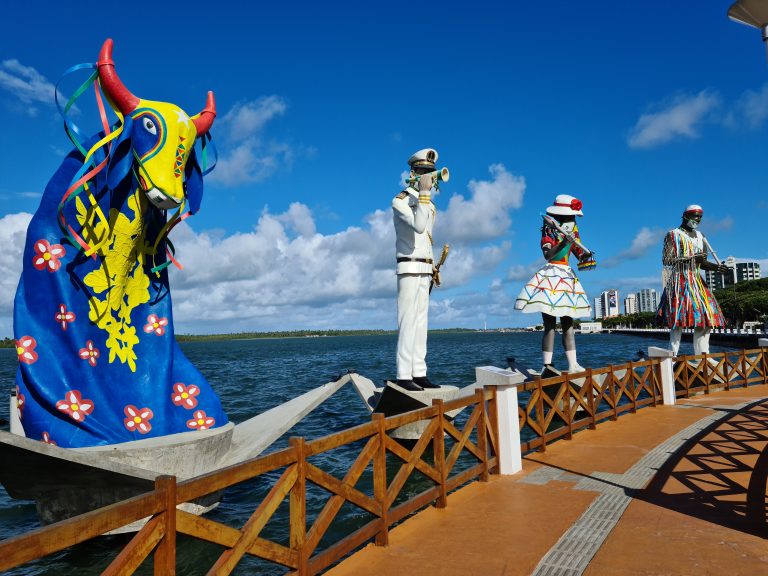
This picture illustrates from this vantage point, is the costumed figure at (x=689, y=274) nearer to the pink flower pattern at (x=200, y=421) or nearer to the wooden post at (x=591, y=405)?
the wooden post at (x=591, y=405)

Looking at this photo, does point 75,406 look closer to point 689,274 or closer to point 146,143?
point 146,143

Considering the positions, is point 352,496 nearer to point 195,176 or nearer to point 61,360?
point 61,360

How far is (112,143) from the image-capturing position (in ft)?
19.1

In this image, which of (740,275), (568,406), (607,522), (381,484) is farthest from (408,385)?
(740,275)

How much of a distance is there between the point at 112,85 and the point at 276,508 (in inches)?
184

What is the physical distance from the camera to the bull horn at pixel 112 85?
19.4 ft

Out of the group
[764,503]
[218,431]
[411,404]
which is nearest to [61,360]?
[218,431]

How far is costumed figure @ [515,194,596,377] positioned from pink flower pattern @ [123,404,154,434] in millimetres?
7796

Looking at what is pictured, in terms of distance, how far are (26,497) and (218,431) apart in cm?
191

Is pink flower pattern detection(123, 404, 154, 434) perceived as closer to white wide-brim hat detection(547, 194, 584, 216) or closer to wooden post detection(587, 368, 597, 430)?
wooden post detection(587, 368, 597, 430)

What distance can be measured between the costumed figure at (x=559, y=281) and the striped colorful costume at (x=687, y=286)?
3.58m

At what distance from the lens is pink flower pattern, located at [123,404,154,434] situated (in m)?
6.08

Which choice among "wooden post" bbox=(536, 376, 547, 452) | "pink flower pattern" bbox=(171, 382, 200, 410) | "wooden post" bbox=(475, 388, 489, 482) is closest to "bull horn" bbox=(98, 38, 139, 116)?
"pink flower pattern" bbox=(171, 382, 200, 410)

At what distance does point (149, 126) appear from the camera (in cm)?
598
